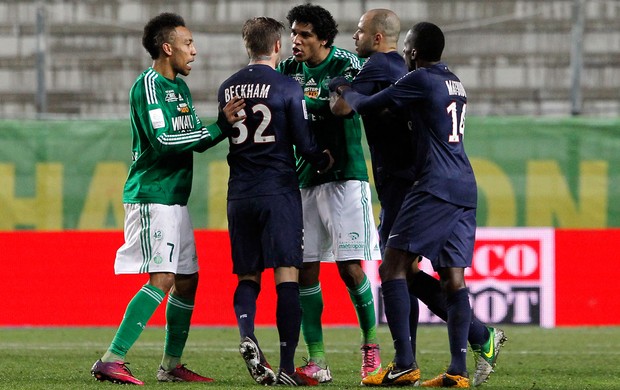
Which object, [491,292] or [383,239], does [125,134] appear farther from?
[383,239]

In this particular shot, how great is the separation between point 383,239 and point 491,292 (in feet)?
15.9

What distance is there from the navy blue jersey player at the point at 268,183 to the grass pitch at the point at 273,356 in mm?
482

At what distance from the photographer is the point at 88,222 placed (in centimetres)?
1185

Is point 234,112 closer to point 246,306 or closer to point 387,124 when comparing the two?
point 387,124

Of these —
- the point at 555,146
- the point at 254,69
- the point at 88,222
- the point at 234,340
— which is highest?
the point at 254,69

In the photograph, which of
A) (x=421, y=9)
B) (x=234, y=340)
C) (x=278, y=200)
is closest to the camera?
(x=278, y=200)

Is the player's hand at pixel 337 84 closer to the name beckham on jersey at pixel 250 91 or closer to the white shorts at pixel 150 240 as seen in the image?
the name beckham on jersey at pixel 250 91

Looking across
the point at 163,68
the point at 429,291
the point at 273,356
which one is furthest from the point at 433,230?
the point at 273,356

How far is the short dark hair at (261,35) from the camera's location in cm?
659

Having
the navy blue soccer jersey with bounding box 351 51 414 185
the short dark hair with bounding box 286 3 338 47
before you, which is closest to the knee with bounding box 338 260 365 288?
the navy blue soccer jersey with bounding box 351 51 414 185

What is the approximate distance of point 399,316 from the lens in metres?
6.35

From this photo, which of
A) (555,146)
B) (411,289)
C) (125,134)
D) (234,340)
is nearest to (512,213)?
(555,146)

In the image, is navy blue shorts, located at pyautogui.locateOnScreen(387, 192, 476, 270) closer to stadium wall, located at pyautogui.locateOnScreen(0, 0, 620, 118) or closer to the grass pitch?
the grass pitch

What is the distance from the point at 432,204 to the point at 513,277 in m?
5.43
